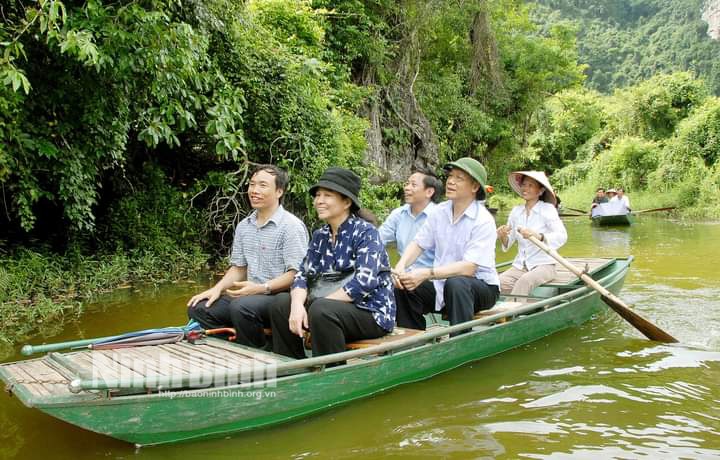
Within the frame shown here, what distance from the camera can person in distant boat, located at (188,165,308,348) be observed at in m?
4.05

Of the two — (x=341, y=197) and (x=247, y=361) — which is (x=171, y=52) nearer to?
(x=341, y=197)

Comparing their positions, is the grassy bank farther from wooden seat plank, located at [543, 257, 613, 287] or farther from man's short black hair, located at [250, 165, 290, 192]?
wooden seat plank, located at [543, 257, 613, 287]

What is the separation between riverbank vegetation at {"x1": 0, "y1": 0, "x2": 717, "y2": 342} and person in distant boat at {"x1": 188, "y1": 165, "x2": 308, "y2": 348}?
171 centimetres

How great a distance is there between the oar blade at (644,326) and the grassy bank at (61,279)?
4.97m

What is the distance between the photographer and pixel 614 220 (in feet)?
48.6

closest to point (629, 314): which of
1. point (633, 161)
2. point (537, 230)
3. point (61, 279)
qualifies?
point (537, 230)

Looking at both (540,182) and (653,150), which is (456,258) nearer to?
(540,182)

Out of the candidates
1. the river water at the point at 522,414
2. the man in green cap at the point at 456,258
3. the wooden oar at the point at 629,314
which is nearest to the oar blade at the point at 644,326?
the wooden oar at the point at 629,314

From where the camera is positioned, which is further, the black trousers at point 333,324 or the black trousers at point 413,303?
the black trousers at point 413,303

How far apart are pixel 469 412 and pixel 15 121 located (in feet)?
14.9

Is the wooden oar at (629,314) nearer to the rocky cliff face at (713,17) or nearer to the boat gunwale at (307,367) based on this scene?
the boat gunwale at (307,367)

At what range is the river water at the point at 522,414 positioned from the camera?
327 cm

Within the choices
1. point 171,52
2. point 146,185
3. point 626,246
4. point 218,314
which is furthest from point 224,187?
point 626,246

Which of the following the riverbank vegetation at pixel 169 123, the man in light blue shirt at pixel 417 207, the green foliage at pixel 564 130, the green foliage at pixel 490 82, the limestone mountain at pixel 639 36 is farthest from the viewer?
the limestone mountain at pixel 639 36
